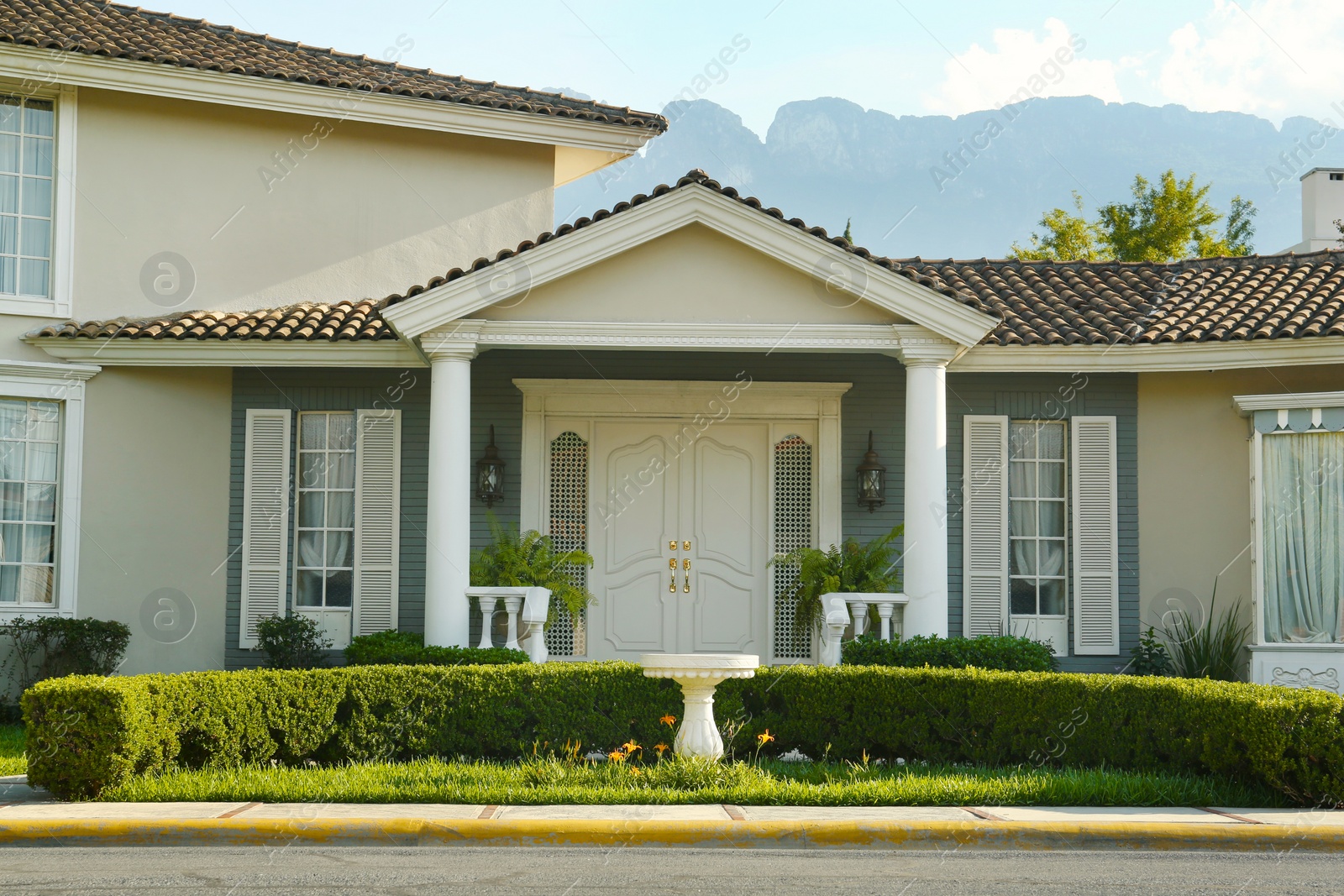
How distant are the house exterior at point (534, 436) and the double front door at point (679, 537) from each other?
1.1 inches

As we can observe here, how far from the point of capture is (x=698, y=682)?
8.48 m

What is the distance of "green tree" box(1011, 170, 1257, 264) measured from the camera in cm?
3044

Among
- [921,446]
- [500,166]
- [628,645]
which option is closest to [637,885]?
[921,446]

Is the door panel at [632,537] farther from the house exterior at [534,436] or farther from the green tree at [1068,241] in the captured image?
the green tree at [1068,241]

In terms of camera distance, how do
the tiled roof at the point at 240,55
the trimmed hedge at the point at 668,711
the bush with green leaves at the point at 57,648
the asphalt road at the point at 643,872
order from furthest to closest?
the tiled roof at the point at 240,55 → the bush with green leaves at the point at 57,648 → the trimmed hedge at the point at 668,711 → the asphalt road at the point at 643,872

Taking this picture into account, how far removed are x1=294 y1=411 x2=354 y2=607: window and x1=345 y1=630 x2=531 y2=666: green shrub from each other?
139 centimetres

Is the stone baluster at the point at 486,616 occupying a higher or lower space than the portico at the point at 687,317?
lower

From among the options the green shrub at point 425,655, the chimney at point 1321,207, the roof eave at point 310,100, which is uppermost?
the chimney at point 1321,207

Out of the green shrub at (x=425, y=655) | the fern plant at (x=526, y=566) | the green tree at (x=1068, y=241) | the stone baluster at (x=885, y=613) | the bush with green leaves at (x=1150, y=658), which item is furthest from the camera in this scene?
the green tree at (x=1068, y=241)

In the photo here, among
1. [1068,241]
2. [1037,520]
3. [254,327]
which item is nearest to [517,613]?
[254,327]

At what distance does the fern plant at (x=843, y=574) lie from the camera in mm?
11852

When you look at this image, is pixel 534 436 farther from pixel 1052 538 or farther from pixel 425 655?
pixel 1052 538

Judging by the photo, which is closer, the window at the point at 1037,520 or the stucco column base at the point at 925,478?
the stucco column base at the point at 925,478

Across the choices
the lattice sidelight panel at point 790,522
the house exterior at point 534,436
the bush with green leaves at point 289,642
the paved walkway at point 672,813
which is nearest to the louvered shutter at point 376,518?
the house exterior at point 534,436
